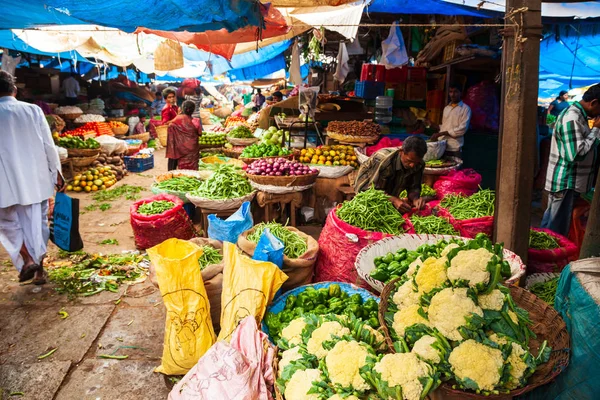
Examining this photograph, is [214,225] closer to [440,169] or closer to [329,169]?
[329,169]

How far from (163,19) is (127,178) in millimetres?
7688

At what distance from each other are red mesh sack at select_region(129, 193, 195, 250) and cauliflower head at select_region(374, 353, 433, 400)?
4036 millimetres

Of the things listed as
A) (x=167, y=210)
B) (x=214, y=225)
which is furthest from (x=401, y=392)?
(x=167, y=210)

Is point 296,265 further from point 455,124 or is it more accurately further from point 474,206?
point 455,124

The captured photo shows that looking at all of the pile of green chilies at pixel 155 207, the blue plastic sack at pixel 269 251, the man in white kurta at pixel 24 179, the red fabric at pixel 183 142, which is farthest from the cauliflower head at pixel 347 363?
the red fabric at pixel 183 142

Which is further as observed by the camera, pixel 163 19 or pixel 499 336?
pixel 163 19

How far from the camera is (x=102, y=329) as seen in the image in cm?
361

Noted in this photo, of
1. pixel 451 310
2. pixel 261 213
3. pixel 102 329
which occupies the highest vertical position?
pixel 451 310

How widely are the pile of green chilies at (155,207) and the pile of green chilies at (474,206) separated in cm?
357

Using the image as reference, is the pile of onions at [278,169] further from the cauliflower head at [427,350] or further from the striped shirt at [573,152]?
the cauliflower head at [427,350]

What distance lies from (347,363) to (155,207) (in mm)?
4127

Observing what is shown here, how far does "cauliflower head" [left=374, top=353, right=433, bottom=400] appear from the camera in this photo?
1.61m

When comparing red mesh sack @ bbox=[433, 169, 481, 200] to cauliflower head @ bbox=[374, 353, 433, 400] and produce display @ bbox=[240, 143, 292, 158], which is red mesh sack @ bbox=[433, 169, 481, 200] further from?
cauliflower head @ bbox=[374, 353, 433, 400]

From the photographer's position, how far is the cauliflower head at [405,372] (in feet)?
5.27
